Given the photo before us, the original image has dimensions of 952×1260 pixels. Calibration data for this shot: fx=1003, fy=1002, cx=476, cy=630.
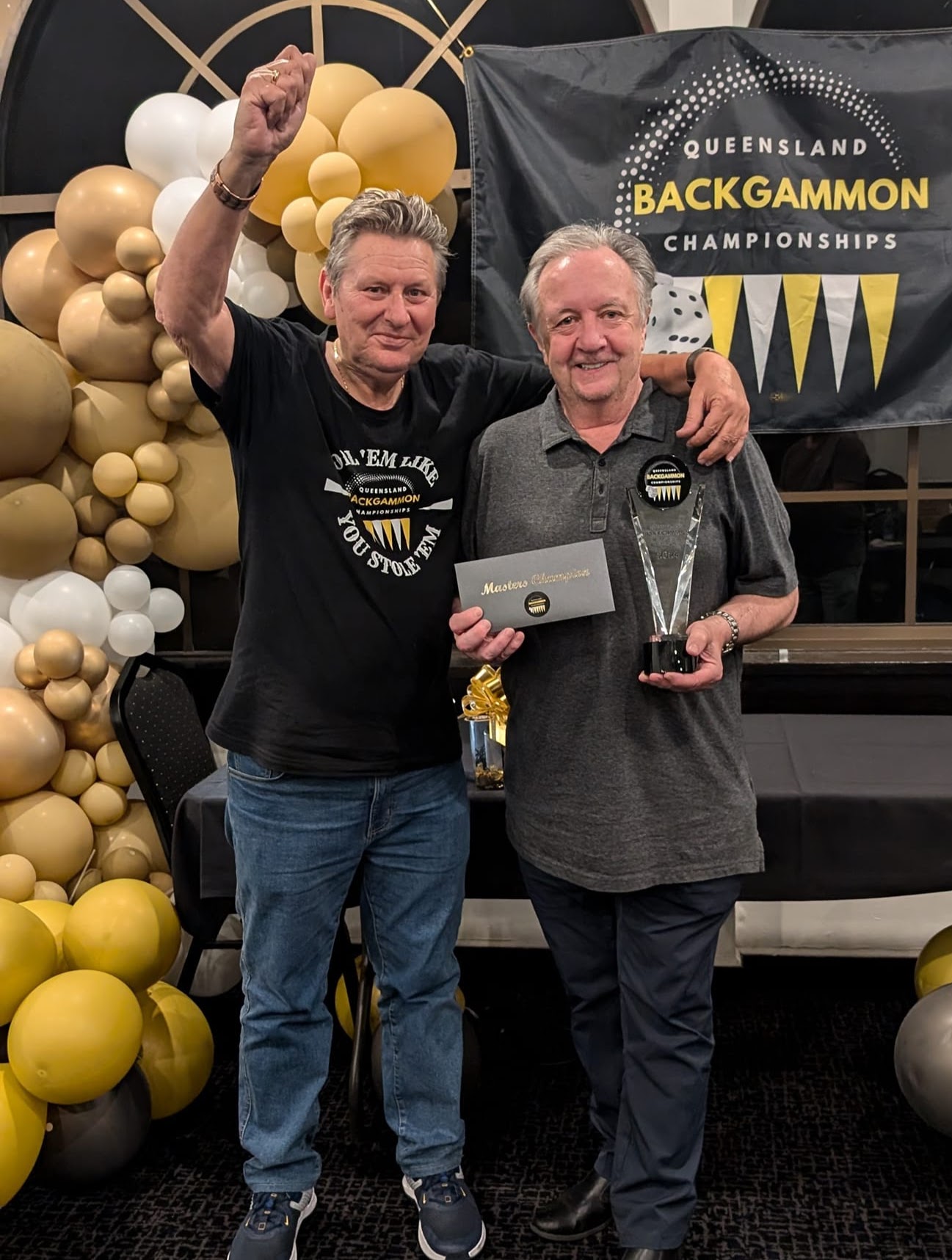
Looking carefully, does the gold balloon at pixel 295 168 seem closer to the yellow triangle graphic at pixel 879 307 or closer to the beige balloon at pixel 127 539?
the beige balloon at pixel 127 539

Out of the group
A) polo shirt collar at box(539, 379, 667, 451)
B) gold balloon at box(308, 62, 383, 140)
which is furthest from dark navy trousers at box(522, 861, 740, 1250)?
gold balloon at box(308, 62, 383, 140)

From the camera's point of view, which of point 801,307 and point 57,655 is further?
point 801,307

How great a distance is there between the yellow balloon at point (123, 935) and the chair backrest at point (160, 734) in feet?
0.80

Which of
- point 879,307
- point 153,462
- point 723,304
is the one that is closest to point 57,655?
point 153,462

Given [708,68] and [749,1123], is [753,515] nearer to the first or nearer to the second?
[749,1123]

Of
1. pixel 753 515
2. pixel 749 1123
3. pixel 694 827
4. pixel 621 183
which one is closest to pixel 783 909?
pixel 749 1123

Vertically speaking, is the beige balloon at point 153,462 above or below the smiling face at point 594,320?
below

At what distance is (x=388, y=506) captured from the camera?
1.50 meters

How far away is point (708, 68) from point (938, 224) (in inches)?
27.1

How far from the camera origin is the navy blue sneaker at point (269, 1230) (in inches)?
62.8

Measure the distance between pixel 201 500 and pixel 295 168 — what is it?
0.82 m

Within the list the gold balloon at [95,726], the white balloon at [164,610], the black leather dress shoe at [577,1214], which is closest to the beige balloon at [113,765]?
the gold balloon at [95,726]

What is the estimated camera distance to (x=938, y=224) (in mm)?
2492

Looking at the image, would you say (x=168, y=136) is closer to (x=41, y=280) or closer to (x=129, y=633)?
(x=41, y=280)
